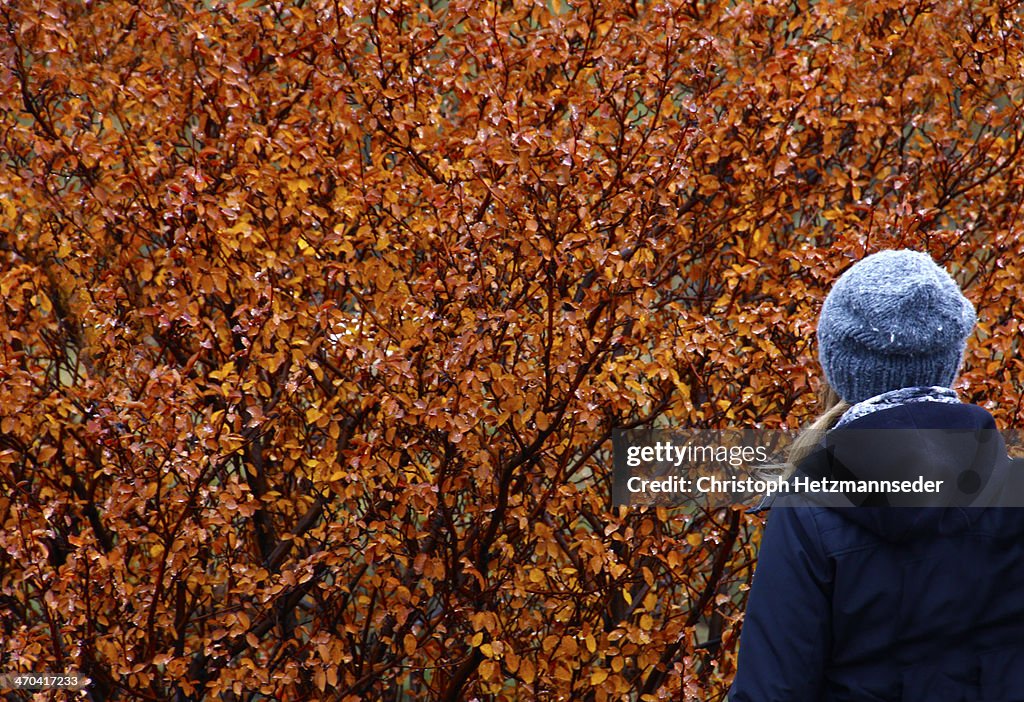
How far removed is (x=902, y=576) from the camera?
1680 mm

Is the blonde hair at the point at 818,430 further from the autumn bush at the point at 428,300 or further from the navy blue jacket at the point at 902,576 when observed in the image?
the autumn bush at the point at 428,300

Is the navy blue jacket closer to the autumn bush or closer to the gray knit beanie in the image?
the gray knit beanie

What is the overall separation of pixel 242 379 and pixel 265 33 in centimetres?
121

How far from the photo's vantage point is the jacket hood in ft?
5.41

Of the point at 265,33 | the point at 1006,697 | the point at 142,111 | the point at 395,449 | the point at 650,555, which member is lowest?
the point at 1006,697

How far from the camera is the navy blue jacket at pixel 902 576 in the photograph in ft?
5.44

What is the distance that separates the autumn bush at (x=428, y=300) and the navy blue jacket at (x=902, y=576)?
125 centimetres

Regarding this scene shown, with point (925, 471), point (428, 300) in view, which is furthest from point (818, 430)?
point (428, 300)

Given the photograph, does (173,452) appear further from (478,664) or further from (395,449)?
(478,664)

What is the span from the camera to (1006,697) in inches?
66.1

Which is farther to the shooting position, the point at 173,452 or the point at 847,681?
the point at 173,452

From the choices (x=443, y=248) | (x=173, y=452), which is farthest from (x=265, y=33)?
(x=173, y=452)

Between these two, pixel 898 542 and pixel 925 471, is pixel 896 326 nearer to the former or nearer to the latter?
pixel 925 471

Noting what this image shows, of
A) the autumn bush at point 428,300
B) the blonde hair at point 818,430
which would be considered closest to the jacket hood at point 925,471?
the blonde hair at point 818,430
